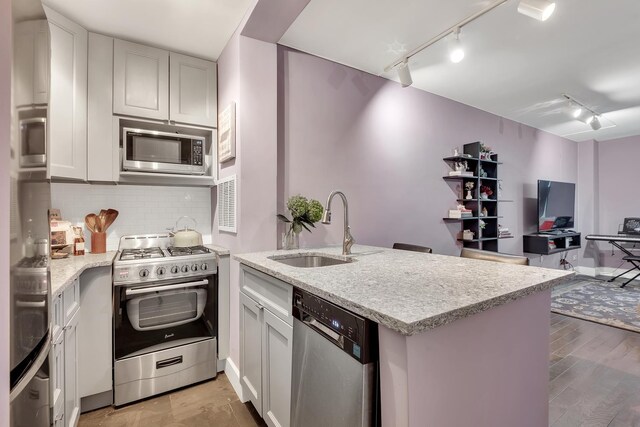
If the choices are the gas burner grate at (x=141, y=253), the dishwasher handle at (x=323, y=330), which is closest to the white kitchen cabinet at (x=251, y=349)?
the dishwasher handle at (x=323, y=330)

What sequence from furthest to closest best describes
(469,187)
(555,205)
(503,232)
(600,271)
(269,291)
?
1. (600,271)
2. (555,205)
3. (503,232)
4. (469,187)
5. (269,291)

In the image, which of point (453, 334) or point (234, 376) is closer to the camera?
point (453, 334)

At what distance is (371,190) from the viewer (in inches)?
117

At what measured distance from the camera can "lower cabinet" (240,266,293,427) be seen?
4.58 feet

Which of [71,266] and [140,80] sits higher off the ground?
[140,80]

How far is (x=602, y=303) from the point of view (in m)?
3.96

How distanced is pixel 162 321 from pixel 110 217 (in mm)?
963

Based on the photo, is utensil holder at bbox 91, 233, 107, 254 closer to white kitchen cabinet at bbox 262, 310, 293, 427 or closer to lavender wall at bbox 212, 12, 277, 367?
lavender wall at bbox 212, 12, 277, 367

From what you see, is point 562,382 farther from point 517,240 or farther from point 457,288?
point 517,240

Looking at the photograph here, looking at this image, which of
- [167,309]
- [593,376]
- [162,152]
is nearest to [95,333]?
[167,309]

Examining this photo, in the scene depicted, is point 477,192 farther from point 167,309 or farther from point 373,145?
point 167,309

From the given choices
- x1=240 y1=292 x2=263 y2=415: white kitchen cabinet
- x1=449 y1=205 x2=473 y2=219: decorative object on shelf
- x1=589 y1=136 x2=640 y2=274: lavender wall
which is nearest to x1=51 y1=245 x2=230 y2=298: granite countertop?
x1=240 y1=292 x2=263 y2=415: white kitchen cabinet

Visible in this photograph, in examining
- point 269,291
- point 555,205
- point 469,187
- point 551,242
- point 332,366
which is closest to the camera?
point 332,366

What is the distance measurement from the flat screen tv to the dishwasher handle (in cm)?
486
